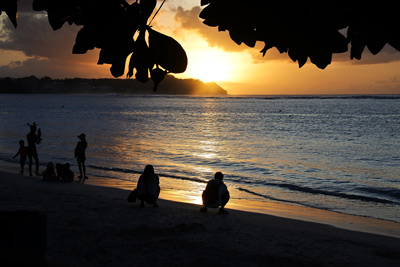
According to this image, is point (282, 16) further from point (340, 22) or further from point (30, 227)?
point (30, 227)

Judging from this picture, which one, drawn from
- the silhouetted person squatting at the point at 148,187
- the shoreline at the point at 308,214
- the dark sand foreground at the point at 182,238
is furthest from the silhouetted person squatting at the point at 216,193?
the shoreline at the point at 308,214

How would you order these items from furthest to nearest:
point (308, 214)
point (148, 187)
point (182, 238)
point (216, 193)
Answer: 1. point (308, 214)
2. point (148, 187)
3. point (216, 193)
4. point (182, 238)

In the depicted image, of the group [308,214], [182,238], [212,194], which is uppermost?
[212,194]

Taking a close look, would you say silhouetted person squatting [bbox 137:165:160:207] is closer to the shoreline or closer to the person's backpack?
the person's backpack

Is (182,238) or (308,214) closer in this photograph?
(182,238)

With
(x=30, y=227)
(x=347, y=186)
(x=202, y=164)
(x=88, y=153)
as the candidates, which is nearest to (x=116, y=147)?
(x=88, y=153)

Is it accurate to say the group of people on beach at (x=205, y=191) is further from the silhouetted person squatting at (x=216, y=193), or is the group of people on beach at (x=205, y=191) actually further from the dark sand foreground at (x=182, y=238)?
the dark sand foreground at (x=182, y=238)

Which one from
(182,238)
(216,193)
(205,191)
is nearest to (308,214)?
(216,193)

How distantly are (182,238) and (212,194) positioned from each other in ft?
8.48

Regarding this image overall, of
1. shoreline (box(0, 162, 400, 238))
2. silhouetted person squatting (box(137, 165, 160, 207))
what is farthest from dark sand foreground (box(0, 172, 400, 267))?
shoreline (box(0, 162, 400, 238))

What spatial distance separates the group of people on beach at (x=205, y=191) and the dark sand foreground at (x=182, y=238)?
268 mm

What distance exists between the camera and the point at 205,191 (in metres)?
10.5

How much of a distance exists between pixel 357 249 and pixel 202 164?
1581 cm

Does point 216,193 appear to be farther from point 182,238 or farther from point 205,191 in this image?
point 182,238
